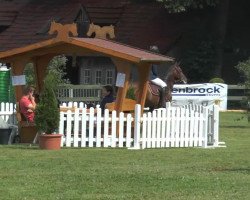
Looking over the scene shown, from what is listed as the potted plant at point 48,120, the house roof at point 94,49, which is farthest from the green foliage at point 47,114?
the house roof at point 94,49

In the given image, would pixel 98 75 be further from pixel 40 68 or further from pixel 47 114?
pixel 47 114

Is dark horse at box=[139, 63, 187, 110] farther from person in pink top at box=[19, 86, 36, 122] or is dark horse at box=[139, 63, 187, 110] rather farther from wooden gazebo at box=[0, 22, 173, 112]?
person in pink top at box=[19, 86, 36, 122]

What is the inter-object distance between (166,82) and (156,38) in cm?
2337

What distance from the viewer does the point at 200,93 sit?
128 feet

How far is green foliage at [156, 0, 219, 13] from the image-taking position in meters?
45.5

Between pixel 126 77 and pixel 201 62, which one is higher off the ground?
pixel 201 62

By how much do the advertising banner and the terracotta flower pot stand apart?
19.1 m

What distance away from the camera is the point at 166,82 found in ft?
84.5

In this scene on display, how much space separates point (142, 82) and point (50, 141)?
3874 mm

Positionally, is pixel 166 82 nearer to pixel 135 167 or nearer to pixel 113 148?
pixel 113 148

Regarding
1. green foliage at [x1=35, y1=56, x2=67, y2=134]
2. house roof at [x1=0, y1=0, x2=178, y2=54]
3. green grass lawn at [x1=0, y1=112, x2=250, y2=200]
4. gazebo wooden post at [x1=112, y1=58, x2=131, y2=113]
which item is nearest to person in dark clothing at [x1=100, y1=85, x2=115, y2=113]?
gazebo wooden post at [x1=112, y1=58, x2=131, y2=113]

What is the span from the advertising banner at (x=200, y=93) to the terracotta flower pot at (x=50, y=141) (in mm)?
19133

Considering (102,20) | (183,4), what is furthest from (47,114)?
(102,20)

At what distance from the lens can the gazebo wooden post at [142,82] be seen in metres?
21.5
